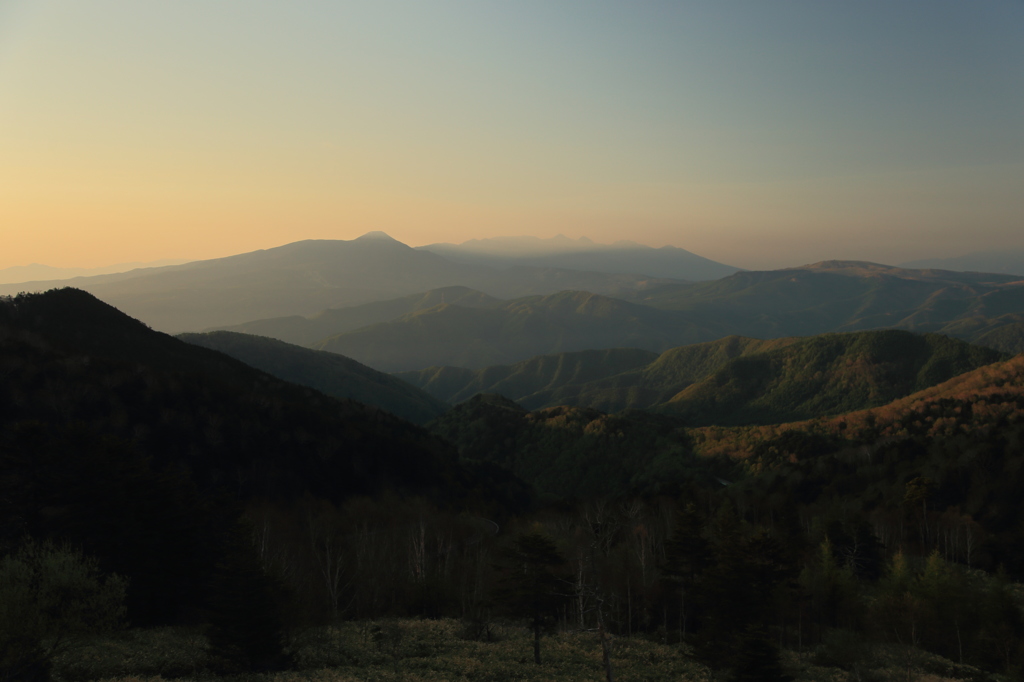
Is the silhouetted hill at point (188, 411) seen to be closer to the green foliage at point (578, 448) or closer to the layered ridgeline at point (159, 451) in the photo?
the layered ridgeline at point (159, 451)

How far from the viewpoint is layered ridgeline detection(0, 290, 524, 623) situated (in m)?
34.3

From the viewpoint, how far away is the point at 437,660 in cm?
3275

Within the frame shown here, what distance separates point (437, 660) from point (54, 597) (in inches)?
794

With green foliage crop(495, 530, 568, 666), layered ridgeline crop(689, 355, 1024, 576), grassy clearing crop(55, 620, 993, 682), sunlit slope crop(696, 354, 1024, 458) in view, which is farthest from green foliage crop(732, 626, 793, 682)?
sunlit slope crop(696, 354, 1024, 458)

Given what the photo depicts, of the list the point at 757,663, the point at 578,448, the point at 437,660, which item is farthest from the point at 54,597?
the point at 578,448

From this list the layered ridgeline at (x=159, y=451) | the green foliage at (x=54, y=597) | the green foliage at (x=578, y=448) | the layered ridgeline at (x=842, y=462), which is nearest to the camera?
the green foliage at (x=54, y=597)

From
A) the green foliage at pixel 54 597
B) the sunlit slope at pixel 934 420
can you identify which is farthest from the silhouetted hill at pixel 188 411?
the sunlit slope at pixel 934 420

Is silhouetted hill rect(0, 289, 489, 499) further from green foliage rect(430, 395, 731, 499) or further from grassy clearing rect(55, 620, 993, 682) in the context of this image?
green foliage rect(430, 395, 731, 499)

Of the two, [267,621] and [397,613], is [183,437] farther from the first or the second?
[267,621]

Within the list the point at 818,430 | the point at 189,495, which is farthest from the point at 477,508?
the point at 818,430

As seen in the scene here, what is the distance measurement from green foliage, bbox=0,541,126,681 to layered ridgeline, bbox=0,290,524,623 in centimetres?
432

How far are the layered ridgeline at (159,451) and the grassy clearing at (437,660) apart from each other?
17.2 ft

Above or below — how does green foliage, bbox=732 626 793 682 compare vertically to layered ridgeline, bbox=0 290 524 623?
below

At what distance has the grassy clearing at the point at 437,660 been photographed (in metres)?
26.5
